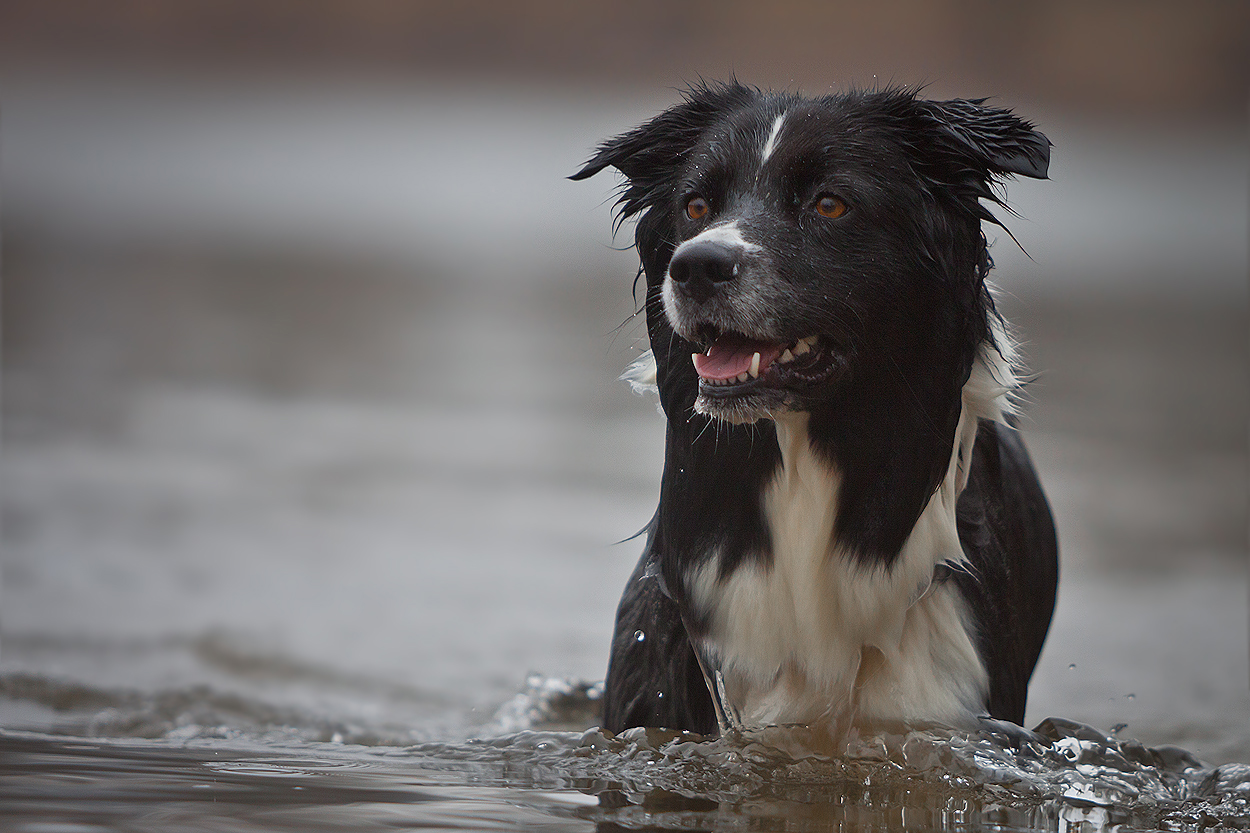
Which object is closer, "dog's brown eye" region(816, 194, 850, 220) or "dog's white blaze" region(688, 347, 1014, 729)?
"dog's brown eye" region(816, 194, 850, 220)

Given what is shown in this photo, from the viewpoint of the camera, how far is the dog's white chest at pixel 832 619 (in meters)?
3.03

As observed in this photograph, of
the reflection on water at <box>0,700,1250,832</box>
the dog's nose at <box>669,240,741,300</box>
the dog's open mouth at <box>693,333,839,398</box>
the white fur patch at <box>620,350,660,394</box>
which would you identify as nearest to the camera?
the reflection on water at <box>0,700,1250,832</box>

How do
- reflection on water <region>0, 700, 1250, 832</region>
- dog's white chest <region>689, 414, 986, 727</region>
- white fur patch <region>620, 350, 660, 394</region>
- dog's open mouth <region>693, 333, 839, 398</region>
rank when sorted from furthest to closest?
white fur patch <region>620, 350, 660, 394</region>
dog's white chest <region>689, 414, 986, 727</region>
dog's open mouth <region>693, 333, 839, 398</region>
reflection on water <region>0, 700, 1250, 832</region>

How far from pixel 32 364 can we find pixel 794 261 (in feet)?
26.2

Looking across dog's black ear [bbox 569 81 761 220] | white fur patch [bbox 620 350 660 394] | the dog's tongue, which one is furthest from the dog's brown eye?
white fur patch [bbox 620 350 660 394]

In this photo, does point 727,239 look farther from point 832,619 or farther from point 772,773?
point 772,773

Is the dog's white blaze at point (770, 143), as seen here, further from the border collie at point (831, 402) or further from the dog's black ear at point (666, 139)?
the dog's black ear at point (666, 139)

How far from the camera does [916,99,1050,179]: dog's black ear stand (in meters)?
2.85

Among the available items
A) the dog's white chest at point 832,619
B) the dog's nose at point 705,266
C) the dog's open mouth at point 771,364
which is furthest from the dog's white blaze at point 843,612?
the dog's nose at point 705,266

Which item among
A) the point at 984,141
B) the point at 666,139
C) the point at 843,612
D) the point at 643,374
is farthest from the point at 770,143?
the point at 843,612

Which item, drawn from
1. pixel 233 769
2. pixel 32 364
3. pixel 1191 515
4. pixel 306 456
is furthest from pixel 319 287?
pixel 233 769

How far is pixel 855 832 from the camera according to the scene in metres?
2.73

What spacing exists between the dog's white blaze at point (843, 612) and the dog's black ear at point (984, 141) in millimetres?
434

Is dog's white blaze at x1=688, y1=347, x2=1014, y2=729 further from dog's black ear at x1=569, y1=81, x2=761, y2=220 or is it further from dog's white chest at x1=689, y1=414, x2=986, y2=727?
dog's black ear at x1=569, y1=81, x2=761, y2=220
